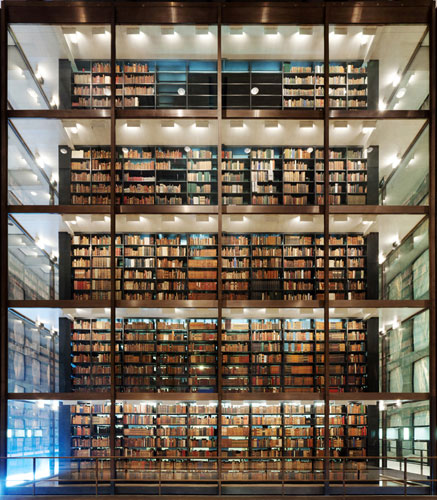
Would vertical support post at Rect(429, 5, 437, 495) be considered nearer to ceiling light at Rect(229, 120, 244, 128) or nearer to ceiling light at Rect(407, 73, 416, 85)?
ceiling light at Rect(407, 73, 416, 85)

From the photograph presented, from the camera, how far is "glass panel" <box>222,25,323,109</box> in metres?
Result: 10.3

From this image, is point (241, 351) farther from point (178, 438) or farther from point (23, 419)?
point (23, 419)

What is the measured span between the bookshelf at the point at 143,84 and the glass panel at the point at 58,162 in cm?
44

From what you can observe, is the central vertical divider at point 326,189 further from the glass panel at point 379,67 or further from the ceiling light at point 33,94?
the ceiling light at point 33,94

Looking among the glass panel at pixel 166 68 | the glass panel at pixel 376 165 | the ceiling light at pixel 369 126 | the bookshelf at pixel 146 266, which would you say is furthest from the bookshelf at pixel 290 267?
the glass panel at pixel 166 68

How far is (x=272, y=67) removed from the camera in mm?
10352

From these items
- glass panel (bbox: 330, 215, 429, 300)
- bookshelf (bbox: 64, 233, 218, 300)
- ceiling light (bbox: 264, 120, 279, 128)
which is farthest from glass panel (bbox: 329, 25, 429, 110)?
bookshelf (bbox: 64, 233, 218, 300)

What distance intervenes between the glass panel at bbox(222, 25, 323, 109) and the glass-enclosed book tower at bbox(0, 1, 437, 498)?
0.03m

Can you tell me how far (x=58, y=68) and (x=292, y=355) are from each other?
634 centimetres

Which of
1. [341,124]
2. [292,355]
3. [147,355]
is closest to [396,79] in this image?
[341,124]

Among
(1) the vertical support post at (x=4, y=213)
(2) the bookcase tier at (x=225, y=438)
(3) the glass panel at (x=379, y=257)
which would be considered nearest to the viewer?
(2) the bookcase tier at (x=225, y=438)

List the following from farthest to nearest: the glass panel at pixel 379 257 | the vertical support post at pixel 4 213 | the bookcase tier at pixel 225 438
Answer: the glass panel at pixel 379 257
the vertical support post at pixel 4 213
the bookcase tier at pixel 225 438

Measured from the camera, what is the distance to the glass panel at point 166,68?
10297 mm

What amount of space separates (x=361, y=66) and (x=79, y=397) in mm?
7363
